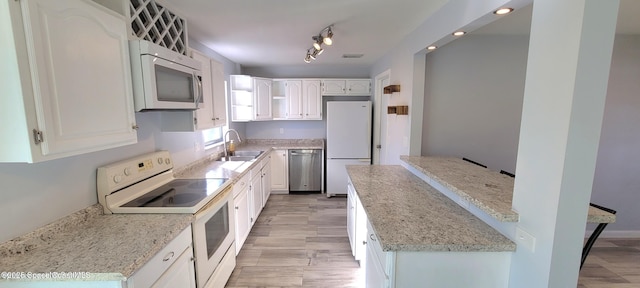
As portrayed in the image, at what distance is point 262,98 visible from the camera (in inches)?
180

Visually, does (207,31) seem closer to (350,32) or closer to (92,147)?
(350,32)

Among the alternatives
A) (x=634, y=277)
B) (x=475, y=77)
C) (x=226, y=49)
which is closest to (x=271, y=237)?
(x=226, y=49)

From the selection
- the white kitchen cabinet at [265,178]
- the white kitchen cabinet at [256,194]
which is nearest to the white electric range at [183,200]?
the white kitchen cabinet at [256,194]

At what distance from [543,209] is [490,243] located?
1.01 feet

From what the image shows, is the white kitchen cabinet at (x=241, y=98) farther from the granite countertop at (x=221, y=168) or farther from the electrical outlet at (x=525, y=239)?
the electrical outlet at (x=525, y=239)

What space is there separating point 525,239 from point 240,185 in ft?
7.87

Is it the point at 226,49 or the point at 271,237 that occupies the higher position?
the point at 226,49

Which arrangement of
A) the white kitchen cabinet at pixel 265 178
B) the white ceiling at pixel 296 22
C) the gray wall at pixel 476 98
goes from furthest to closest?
the white kitchen cabinet at pixel 265 178 → the gray wall at pixel 476 98 → the white ceiling at pixel 296 22

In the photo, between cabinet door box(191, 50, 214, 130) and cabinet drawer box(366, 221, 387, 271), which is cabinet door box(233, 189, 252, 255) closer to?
cabinet door box(191, 50, 214, 130)

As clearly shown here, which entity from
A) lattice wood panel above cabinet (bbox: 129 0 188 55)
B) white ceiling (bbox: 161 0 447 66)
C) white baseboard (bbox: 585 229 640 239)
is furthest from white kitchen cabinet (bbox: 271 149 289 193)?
white baseboard (bbox: 585 229 640 239)

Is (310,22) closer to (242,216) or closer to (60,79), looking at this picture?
(60,79)

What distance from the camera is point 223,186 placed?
216 centimetres

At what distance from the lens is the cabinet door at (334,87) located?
15.7 feet

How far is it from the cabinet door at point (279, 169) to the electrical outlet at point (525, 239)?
146 inches
